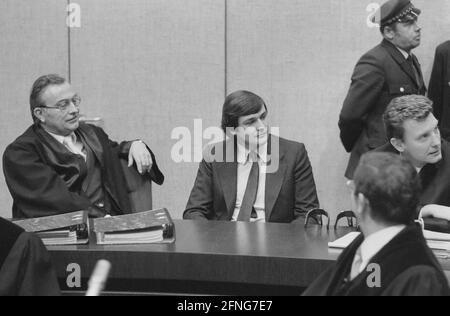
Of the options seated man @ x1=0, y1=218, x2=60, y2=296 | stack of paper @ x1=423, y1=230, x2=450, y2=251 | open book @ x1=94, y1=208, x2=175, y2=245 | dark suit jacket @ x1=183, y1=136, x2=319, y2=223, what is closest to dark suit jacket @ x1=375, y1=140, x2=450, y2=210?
stack of paper @ x1=423, y1=230, x2=450, y2=251

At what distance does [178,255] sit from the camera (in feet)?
9.75

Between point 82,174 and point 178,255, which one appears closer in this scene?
point 178,255

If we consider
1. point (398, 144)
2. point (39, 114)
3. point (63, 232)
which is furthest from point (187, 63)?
point (63, 232)

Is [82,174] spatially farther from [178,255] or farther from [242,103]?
[178,255]

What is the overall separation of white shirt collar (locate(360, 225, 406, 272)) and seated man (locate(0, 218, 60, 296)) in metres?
0.91

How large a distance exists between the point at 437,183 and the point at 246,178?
3.18 feet

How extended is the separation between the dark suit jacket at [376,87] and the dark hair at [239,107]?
786 mm

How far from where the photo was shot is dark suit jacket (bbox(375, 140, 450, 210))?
3408mm

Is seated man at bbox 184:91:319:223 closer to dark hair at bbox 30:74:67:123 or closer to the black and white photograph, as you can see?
the black and white photograph

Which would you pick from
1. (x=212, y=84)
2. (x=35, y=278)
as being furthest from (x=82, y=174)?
(x=212, y=84)

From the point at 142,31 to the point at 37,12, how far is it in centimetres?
72

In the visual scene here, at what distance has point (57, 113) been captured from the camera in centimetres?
402

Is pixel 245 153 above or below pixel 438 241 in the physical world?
above

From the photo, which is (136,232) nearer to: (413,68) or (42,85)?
(42,85)
